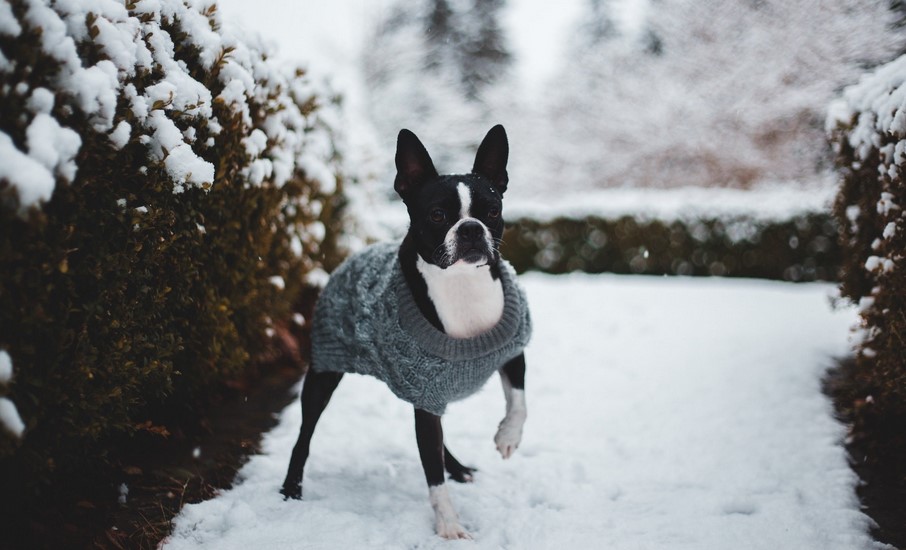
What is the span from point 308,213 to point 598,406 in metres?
2.74

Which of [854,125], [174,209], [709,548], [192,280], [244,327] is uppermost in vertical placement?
[854,125]

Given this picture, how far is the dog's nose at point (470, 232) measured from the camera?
8.22ft

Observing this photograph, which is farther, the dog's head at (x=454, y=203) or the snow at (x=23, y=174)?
the dog's head at (x=454, y=203)

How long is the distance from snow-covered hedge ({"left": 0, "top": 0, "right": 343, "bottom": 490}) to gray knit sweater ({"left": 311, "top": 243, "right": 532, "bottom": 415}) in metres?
0.76

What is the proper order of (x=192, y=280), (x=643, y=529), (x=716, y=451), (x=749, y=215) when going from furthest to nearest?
(x=749, y=215) < (x=716, y=451) < (x=192, y=280) < (x=643, y=529)

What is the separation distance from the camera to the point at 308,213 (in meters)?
4.83

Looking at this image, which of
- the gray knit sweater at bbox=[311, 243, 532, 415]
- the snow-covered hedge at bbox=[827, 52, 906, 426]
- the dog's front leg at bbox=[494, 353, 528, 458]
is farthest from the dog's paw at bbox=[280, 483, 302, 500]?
the snow-covered hedge at bbox=[827, 52, 906, 426]

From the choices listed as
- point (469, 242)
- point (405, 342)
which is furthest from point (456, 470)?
point (469, 242)

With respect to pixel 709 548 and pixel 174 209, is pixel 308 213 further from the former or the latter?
pixel 709 548

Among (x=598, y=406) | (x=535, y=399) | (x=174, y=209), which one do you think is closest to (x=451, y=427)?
(x=535, y=399)

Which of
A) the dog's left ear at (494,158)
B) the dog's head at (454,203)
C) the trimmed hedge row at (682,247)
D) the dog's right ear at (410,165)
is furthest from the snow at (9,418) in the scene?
the trimmed hedge row at (682,247)

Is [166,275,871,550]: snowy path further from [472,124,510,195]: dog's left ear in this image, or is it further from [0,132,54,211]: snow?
[472,124,510,195]: dog's left ear

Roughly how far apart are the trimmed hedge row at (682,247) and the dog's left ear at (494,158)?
7.21 metres

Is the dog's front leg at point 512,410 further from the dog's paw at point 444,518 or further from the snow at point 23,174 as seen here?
the snow at point 23,174
